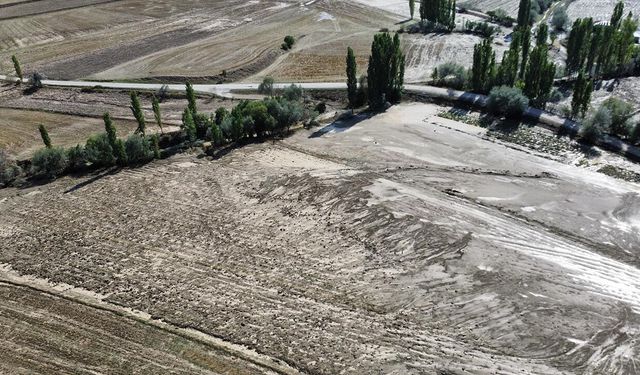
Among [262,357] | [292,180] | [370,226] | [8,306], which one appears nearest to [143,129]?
[292,180]

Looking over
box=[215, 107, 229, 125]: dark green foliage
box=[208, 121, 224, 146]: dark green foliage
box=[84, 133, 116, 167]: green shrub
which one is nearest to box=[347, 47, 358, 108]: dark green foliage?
box=[215, 107, 229, 125]: dark green foliage

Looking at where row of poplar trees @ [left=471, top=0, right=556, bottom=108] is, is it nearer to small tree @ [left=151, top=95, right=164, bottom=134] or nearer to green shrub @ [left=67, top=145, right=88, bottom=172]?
small tree @ [left=151, top=95, right=164, bottom=134]

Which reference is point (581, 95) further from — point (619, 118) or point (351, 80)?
point (351, 80)

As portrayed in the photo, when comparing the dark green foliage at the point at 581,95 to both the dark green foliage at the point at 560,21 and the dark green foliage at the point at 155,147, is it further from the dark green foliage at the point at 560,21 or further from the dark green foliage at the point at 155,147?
the dark green foliage at the point at 155,147

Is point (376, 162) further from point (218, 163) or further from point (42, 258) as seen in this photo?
point (42, 258)

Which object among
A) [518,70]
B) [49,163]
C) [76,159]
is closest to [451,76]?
[518,70]
